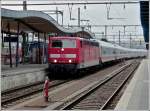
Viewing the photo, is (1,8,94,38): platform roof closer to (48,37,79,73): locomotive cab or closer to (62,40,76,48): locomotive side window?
(48,37,79,73): locomotive cab

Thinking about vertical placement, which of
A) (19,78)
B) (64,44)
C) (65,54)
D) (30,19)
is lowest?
(19,78)

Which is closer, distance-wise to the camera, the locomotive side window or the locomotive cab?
the locomotive cab

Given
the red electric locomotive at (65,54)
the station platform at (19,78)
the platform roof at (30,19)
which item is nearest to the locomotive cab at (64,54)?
the red electric locomotive at (65,54)

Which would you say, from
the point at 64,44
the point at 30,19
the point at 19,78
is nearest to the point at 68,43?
the point at 64,44

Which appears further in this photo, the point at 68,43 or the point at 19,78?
the point at 68,43

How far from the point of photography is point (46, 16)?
33.3 m

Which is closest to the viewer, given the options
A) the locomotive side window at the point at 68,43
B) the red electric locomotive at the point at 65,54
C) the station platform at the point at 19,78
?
the station platform at the point at 19,78

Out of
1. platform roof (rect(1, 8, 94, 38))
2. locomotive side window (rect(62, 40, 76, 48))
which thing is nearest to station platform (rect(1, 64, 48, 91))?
locomotive side window (rect(62, 40, 76, 48))

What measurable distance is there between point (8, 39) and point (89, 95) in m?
15.2

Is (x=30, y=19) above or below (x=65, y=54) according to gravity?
above

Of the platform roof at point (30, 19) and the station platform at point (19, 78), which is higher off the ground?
the platform roof at point (30, 19)

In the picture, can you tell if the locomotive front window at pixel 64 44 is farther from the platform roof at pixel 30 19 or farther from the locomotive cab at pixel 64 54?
the platform roof at pixel 30 19

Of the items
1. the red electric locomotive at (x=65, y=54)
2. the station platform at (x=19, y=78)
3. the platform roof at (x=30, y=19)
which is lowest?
the station platform at (x=19, y=78)

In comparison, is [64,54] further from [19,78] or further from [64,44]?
[19,78]
